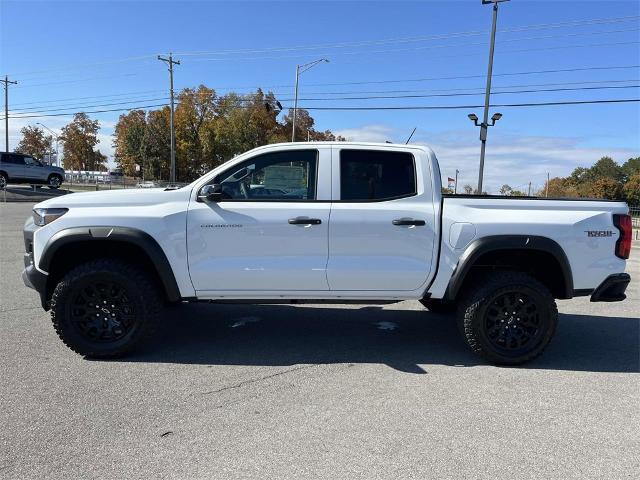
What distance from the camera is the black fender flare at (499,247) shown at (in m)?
4.48

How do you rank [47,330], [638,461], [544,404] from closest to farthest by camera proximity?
[638,461] → [544,404] → [47,330]

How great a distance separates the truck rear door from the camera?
14.8 ft

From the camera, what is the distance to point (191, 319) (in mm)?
5961

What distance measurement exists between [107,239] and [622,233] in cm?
464

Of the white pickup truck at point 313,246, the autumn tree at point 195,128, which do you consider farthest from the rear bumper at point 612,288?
the autumn tree at point 195,128

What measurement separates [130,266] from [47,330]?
153 cm

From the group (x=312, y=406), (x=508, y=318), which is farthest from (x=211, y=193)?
(x=508, y=318)

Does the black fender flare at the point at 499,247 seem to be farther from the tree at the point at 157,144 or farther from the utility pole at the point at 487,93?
the tree at the point at 157,144

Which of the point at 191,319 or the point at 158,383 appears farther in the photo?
the point at 191,319

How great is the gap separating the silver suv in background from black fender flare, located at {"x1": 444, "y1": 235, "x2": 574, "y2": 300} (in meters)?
31.1

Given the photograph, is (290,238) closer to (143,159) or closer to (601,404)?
(601,404)

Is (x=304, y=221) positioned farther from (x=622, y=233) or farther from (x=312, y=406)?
(x=622, y=233)

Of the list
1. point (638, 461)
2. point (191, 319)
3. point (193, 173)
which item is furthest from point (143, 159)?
point (638, 461)

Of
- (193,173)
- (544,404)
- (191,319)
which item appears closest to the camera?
(544,404)
